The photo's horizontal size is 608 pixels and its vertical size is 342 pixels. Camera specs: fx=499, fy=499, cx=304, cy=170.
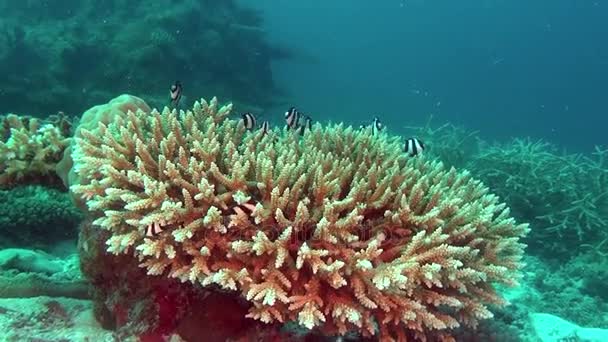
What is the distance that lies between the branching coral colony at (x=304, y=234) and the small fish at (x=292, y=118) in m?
1.28

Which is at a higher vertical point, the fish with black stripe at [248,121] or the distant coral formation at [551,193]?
the distant coral formation at [551,193]

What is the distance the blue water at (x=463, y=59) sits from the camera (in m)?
79.3

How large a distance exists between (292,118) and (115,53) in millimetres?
16265

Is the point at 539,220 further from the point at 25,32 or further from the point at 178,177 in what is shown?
the point at 25,32

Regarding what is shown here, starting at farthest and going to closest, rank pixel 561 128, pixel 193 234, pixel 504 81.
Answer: pixel 504 81, pixel 561 128, pixel 193 234

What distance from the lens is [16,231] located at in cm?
687

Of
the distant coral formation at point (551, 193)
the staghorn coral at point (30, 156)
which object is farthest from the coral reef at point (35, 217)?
the distant coral formation at point (551, 193)

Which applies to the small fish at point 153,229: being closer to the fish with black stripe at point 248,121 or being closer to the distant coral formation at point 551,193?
the fish with black stripe at point 248,121

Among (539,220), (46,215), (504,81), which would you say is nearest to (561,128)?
(504,81)

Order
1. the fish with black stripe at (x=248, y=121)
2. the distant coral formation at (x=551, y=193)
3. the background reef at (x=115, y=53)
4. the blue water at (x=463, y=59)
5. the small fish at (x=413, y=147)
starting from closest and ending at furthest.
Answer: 1. the fish with black stripe at (x=248, y=121)
2. the small fish at (x=413, y=147)
3. the distant coral formation at (x=551, y=193)
4. the background reef at (x=115, y=53)
5. the blue water at (x=463, y=59)

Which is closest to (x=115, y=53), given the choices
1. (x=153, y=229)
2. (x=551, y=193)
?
(x=551, y=193)

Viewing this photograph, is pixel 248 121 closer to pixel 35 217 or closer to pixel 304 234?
pixel 304 234

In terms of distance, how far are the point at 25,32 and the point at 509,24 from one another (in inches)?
4807

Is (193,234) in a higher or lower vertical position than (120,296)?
higher
